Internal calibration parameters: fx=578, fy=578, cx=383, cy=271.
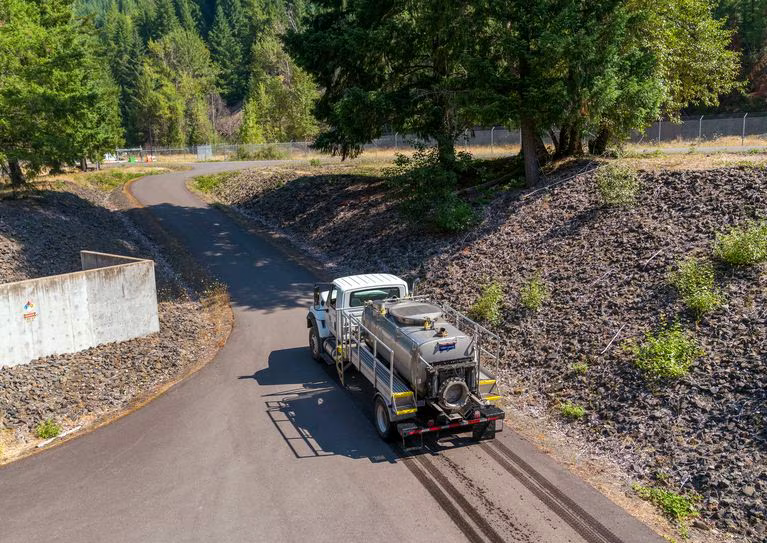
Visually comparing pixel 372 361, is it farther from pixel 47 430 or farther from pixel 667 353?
pixel 47 430

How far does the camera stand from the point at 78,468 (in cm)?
1070

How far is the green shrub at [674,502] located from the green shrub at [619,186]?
425 inches

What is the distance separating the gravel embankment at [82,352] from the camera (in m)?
13.1

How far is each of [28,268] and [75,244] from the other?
12.9 ft

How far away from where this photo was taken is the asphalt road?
874 cm

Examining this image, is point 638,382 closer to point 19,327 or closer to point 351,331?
point 351,331

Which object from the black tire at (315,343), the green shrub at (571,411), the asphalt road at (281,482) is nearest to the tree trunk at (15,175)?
the asphalt road at (281,482)

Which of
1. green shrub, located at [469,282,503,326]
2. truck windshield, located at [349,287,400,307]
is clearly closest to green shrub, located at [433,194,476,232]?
green shrub, located at [469,282,503,326]

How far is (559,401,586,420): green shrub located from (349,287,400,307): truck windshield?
459cm

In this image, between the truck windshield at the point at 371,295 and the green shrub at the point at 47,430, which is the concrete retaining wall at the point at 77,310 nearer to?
the green shrub at the point at 47,430

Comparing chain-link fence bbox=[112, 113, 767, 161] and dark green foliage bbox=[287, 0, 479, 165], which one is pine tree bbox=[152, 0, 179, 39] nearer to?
chain-link fence bbox=[112, 113, 767, 161]

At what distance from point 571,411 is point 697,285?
442cm

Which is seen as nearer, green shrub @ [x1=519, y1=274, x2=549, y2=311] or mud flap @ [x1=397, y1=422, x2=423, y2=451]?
mud flap @ [x1=397, y1=422, x2=423, y2=451]

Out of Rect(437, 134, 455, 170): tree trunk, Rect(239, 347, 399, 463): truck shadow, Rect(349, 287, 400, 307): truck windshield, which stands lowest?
Rect(239, 347, 399, 463): truck shadow
